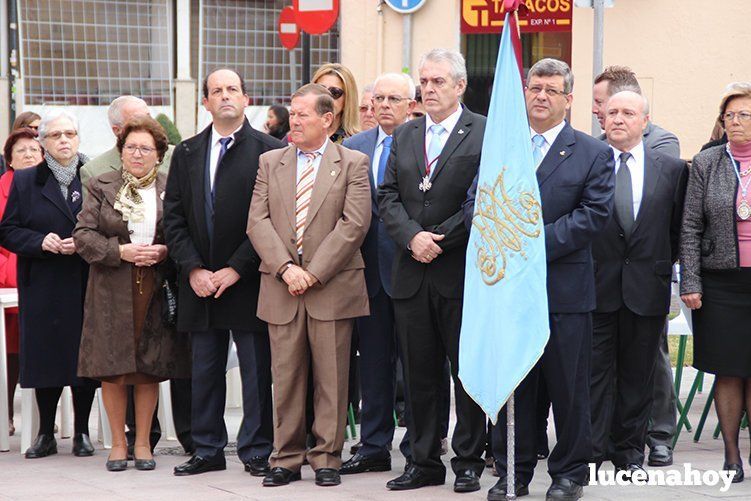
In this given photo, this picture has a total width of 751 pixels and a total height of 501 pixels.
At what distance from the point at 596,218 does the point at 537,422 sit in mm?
1247

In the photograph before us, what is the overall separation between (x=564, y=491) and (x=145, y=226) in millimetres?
2865

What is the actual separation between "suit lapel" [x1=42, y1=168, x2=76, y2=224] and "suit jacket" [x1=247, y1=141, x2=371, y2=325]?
142cm

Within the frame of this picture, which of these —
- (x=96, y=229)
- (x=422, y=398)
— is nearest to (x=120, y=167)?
(x=96, y=229)

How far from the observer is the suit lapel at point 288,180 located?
732 cm

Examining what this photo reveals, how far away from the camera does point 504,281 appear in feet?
21.5

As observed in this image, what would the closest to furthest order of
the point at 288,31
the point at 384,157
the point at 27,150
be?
1. the point at 384,157
2. the point at 27,150
3. the point at 288,31

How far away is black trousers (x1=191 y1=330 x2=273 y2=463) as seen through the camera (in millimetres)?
7543

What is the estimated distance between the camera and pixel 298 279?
281 inches

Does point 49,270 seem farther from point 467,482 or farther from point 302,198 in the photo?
point 467,482

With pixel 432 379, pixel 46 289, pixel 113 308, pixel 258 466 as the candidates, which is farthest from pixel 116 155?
pixel 432 379

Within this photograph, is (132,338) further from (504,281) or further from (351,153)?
(504,281)

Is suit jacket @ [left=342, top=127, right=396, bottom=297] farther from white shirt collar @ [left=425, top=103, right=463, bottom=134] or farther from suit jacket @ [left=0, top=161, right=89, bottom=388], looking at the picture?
suit jacket @ [left=0, top=161, right=89, bottom=388]

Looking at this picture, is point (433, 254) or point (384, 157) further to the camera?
point (384, 157)

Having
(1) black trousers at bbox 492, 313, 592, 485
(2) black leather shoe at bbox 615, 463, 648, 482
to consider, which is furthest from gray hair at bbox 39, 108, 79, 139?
(2) black leather shoe at bbox 615, 463, 648, 482
